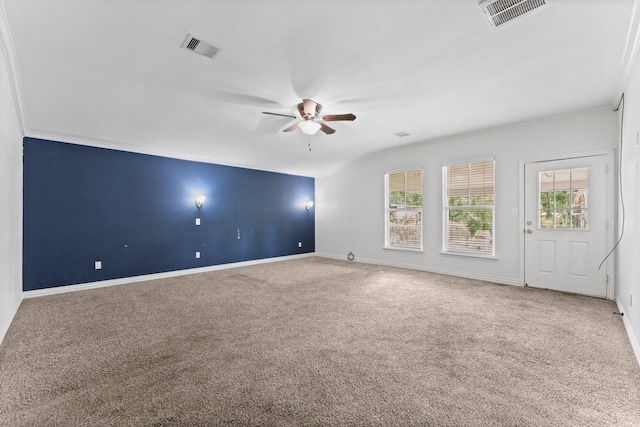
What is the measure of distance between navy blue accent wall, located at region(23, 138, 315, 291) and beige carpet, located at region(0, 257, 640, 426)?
807 millimetres

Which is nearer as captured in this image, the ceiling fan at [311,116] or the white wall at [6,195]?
the white wall at [6,195]

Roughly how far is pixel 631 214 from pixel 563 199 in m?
1.50

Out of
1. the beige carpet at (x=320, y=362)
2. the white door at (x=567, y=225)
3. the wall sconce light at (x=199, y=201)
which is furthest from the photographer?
the wall sconce light at (x=199, y=201)

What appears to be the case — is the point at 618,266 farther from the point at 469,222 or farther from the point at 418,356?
the point at 418,356

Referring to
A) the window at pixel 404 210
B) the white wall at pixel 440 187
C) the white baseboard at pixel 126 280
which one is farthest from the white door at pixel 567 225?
the white baseboard at pixel 126 280

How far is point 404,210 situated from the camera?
6512 mm

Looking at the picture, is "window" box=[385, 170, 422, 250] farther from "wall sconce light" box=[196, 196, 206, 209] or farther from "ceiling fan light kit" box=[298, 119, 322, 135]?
"wall sconce light" box=[196, 196, 206, 209]

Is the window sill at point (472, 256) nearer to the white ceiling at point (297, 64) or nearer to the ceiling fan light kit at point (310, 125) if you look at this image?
the white ceiling at point (297, 64)

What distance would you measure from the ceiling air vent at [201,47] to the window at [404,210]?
4730 millimetres

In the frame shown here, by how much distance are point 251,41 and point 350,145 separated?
3740 mm

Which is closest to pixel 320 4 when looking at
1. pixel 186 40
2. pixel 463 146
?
pixel 186 40

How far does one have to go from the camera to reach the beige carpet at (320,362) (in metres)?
1.74

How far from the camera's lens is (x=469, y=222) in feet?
18.0

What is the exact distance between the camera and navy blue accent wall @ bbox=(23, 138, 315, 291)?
4.47m
